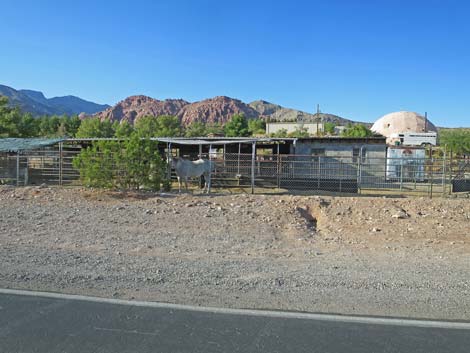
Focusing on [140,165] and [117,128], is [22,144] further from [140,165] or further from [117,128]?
[117,128]

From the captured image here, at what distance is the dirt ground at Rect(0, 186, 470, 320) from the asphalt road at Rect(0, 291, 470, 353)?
39 cm

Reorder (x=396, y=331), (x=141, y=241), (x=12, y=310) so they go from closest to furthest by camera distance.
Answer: (x=396, y=331)
(x=12, y=310)
(x=141, y=241)

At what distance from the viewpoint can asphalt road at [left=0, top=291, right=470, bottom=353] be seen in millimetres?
3975

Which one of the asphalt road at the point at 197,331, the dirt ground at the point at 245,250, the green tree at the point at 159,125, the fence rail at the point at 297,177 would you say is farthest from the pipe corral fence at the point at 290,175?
the green tree at the point at 159,125

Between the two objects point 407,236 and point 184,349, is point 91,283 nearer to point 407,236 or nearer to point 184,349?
point 184,349

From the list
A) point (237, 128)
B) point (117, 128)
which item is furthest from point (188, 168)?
point (237, 128)

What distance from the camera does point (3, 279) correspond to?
235 inches

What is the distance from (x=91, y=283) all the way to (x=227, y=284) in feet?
6.24

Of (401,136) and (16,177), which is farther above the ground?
(401,136)

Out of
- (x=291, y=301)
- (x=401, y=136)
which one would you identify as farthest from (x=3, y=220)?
(x=401, y=136)

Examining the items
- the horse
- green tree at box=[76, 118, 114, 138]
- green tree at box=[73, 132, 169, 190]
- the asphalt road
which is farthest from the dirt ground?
green tree at box=[76, 118, 114, 138]

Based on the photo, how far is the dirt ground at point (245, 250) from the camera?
546 cm

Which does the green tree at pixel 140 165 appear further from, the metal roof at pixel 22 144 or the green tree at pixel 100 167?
the metal roof at pixel 22 144

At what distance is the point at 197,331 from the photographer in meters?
4.31
